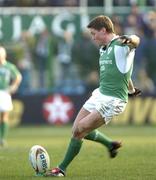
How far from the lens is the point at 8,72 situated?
19.8 m

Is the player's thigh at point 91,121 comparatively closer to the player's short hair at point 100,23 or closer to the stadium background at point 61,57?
the player's short hair at point 100,23

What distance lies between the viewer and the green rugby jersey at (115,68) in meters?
11.2

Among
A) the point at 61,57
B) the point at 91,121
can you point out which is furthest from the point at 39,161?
the point at 61,57

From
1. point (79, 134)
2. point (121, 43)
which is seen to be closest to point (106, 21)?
point (121, 43)

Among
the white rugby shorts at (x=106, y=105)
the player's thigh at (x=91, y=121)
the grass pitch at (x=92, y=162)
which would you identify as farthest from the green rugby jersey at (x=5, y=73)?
the player's thigh at (x=91, y=121)

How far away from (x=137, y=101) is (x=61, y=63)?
296cm

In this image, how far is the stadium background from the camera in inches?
1011

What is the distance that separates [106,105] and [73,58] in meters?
14.6

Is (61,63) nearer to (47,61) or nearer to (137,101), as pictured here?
(47,61)

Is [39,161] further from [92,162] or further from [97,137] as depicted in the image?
[92,162]

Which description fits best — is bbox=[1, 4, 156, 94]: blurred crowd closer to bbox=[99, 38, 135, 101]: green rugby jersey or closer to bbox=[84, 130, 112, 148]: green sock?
bbox=[84, 130, 112, 148]: green sock

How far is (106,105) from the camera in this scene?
11289 millimetres

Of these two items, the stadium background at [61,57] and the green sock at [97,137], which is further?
the stadium background at [61,57]

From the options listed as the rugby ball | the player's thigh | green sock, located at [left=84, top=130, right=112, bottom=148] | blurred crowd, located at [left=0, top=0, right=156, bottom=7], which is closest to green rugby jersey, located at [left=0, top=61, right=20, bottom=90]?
blurred crowd, located at [left=0, top=0, right=156, bottom=7]
